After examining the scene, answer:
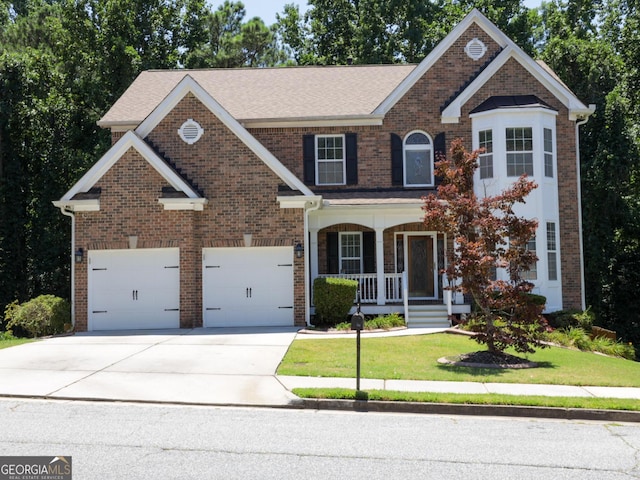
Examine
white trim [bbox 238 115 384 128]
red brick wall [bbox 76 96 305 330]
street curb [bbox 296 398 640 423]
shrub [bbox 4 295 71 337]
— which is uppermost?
white trim [bbox 238 115 384 128]

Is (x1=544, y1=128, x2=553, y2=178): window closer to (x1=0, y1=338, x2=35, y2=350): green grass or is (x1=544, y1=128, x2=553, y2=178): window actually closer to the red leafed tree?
the red leafed tree

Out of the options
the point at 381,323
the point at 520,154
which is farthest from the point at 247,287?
the point at 520,154

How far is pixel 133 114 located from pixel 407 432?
1615 cm

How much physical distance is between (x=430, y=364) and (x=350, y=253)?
8.84 m

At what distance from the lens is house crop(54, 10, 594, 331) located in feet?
58.6

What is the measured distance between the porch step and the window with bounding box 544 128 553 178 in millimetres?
5188

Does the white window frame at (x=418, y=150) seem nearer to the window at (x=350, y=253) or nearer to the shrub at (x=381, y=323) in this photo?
the window at (x=350, y=253)

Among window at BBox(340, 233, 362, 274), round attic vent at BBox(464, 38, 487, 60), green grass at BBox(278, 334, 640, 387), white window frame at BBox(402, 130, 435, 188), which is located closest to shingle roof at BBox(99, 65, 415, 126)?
white window frame at BBox(402, 130, 435, 188)

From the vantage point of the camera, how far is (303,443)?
748 centimetres

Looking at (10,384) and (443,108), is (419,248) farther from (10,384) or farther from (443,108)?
(10,384)

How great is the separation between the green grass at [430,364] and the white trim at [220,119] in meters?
4.91

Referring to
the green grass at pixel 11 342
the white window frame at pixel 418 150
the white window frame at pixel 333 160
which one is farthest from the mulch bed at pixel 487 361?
the green grass at pixel 11 342

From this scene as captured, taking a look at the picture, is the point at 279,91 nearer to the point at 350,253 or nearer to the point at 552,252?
the point at 350,253

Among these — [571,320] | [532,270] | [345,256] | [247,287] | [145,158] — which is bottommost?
[571,320]
